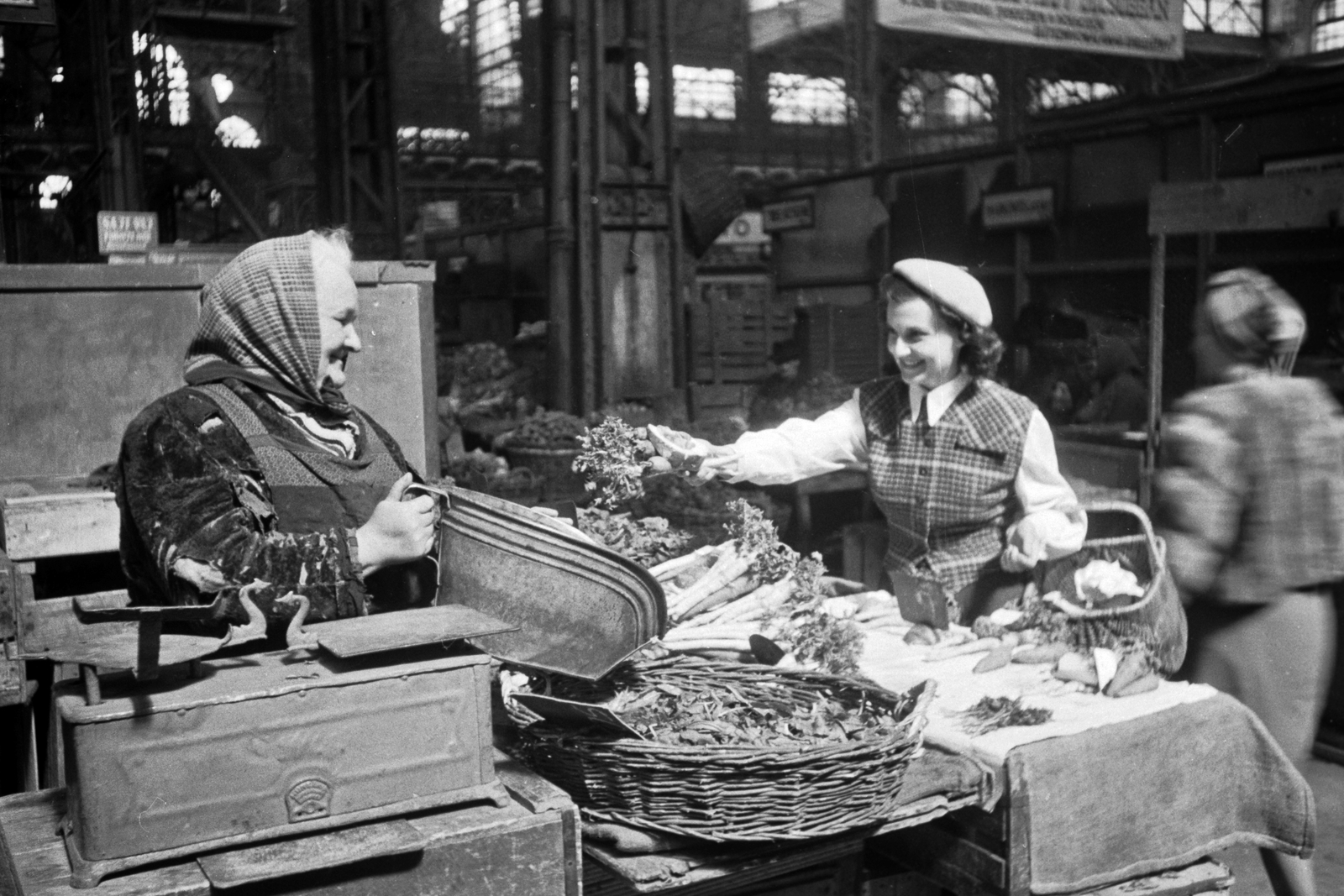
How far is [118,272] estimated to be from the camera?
4.54m

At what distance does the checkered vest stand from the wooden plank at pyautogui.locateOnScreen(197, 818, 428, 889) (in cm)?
178

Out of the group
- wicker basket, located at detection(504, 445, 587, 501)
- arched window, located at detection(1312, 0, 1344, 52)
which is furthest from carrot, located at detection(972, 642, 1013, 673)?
arched window, located at detection(1312, 0, 1344, 52)

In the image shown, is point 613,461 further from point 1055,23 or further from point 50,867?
point 1055,23

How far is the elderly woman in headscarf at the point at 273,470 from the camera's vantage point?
2217mm

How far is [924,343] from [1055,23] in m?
2.37

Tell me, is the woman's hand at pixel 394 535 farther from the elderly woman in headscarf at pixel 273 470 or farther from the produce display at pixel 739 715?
the produce display at pixel 739 715

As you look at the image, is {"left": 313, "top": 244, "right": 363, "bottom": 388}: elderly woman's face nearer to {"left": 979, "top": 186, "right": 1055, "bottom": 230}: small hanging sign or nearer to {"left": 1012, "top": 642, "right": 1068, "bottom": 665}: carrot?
{"left": 1012, "top": 642, "right": 1068, "bottom": 665}: carrot

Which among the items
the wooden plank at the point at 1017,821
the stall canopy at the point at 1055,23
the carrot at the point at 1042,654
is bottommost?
the wooden plank at the point at 1017,821

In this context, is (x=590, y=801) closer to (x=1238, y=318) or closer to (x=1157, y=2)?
(x=1238, y=318)

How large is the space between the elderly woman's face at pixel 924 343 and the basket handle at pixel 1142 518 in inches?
21.6

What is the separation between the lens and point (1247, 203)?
204 inches

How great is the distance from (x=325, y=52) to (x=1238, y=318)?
9.78 metres

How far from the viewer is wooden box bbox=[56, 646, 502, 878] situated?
179 cm

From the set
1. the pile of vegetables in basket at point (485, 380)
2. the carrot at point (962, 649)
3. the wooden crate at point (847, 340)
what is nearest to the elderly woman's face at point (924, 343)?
the carrot at point (962, 649)
